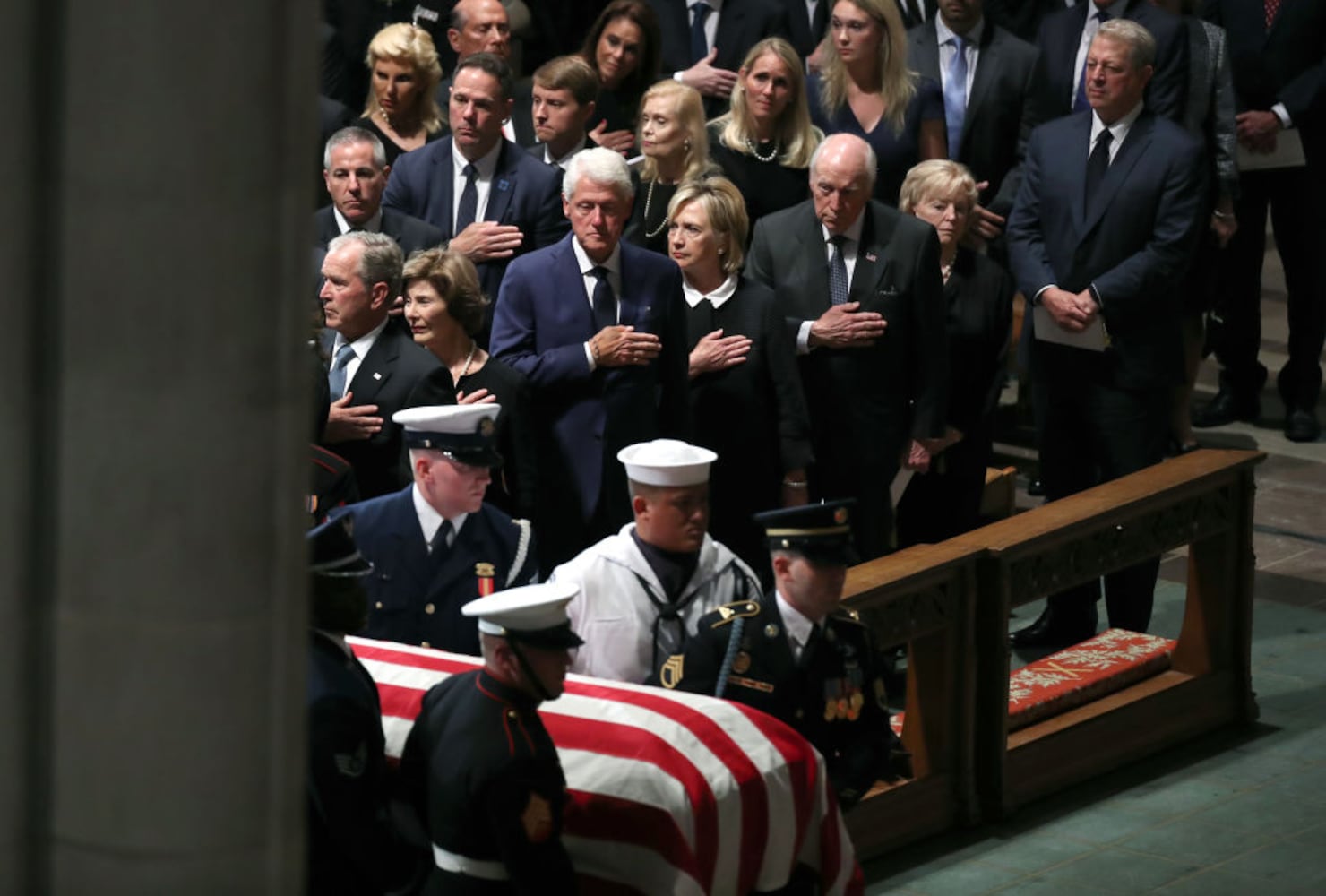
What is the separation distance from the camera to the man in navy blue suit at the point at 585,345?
7246 millimetres

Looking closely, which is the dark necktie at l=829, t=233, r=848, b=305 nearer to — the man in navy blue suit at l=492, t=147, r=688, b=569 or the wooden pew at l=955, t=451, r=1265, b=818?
the man in navy blue suit at l=492, t=147, r=688, b=569

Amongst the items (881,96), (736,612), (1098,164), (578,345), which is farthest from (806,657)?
(881,96)

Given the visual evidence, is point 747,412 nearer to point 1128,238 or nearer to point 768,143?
point 768,143

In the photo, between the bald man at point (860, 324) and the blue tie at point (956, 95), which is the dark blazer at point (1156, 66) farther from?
the bald man at point (860, 324)

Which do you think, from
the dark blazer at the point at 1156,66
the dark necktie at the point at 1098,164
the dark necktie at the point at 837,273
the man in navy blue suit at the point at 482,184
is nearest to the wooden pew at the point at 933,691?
the dark necktie at the point at 837,273

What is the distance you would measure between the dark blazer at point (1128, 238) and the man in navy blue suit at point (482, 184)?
1.89m

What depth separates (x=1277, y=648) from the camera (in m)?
8.73

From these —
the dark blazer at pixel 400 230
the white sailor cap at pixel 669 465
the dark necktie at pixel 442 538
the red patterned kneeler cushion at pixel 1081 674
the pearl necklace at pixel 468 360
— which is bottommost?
the red patterned kneeler cushion at pixel 1081 674

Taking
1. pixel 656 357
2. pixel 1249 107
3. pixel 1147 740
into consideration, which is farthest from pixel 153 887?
pixel 1249 107

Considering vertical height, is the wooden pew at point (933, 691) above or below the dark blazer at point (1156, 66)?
below

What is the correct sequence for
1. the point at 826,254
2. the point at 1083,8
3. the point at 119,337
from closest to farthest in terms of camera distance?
the point at 119,337 → the point at 826,254 → the point at 1083,8

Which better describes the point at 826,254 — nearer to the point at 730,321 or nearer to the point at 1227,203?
the point at 730,321

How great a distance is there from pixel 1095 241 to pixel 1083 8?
6.17 feet

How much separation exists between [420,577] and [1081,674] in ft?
8.92
